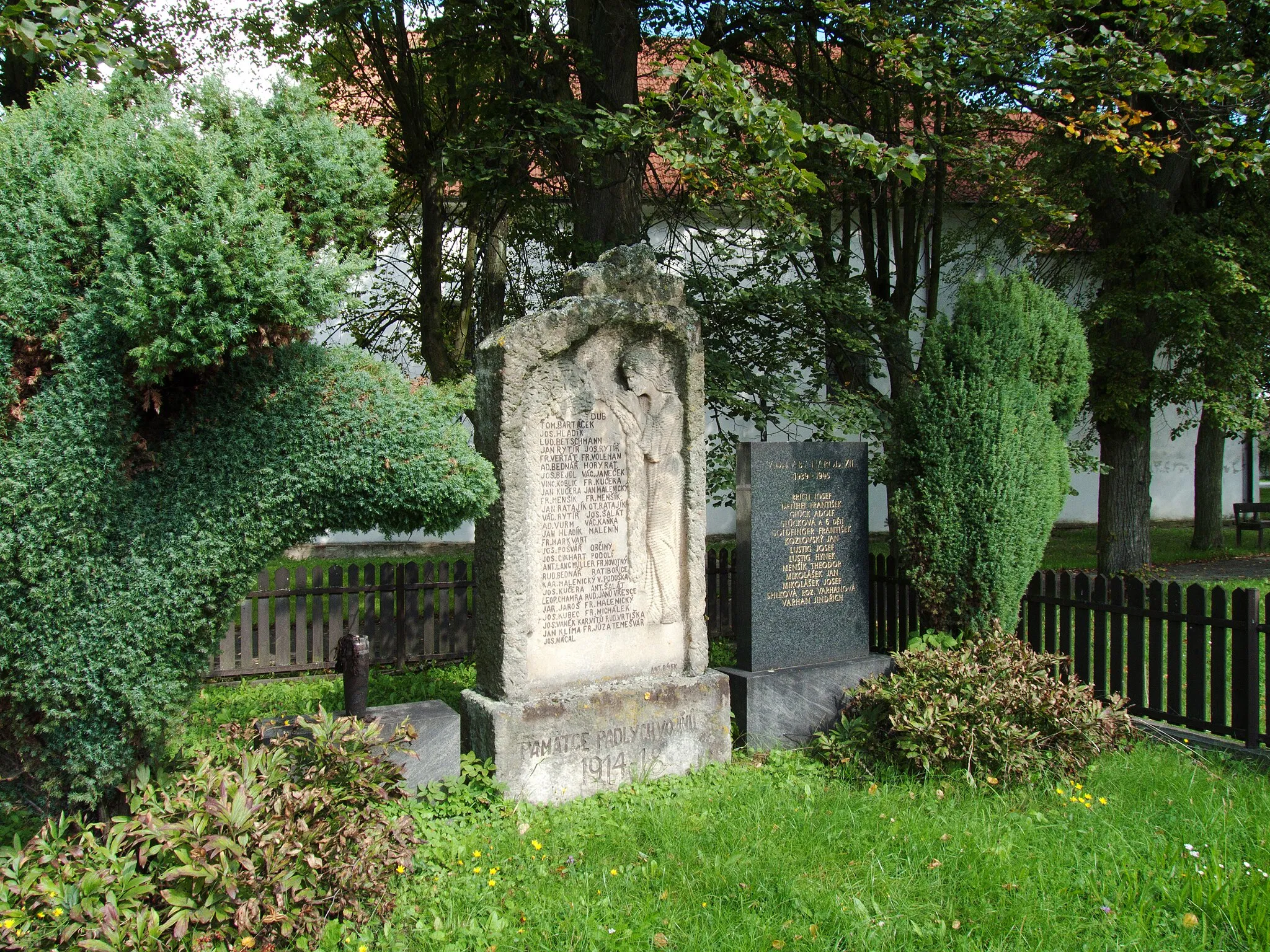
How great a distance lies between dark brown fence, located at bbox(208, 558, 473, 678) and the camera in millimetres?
7852

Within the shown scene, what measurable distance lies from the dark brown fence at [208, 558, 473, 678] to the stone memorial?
3.44m

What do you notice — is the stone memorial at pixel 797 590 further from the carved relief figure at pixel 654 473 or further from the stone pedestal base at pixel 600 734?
the carved relief figure at pixel 654 473

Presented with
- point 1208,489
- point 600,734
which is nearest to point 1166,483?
point 1208,489

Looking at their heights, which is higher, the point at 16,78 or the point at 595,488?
the point at 16,78

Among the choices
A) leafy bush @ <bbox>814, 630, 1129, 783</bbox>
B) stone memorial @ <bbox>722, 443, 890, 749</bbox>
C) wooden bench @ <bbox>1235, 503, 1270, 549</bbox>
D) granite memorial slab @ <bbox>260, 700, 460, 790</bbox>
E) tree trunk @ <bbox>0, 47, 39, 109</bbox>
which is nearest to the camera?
granite memorial slab @ <bbox>260, 700, 460, 790</bbox>

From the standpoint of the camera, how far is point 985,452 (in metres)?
5.85

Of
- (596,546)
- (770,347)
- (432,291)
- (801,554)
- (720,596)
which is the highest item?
(432,291)

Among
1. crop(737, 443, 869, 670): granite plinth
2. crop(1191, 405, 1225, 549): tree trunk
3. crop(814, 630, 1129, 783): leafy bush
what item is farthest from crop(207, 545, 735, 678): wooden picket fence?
crop(1191, 405, 1225, 549): tree trunk

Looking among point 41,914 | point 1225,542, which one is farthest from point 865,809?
point 1225,542

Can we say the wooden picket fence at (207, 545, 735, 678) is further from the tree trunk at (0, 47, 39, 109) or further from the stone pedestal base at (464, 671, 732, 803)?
the tree trunk at (0, 47, 39, 109)

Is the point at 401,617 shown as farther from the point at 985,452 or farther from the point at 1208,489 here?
the point at 1208,489

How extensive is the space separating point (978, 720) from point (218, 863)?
150 inches

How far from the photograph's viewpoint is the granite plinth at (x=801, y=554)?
5.71 m

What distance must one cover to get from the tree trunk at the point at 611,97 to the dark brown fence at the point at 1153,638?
4045mm
